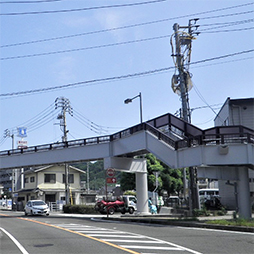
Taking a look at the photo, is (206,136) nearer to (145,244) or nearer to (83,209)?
(145,244)

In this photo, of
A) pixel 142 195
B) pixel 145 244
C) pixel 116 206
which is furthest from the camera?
pixel 116 206

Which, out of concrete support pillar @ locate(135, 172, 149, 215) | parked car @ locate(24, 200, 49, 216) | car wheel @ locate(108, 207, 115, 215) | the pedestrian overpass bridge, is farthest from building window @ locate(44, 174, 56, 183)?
concrete support pillar @ locate(135, 172, 149, 215)

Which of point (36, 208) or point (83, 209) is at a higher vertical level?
point (36, 208)

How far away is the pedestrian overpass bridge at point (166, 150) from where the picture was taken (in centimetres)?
2103

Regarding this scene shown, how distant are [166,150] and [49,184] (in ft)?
139

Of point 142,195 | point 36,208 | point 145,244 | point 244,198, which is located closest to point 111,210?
point 142,195

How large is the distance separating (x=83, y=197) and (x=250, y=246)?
184 feet

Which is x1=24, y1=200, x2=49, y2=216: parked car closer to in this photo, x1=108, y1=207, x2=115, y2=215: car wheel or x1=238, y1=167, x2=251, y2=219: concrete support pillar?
x1=108, y1=207, x2=115, y2=215: car wheel

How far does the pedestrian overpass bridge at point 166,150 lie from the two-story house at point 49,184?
969 inches

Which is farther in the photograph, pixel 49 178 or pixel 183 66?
pixel 49 178

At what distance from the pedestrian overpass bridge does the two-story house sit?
24609 mm

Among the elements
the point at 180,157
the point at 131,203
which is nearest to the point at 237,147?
the point at 180,157

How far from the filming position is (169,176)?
5634 centimetres

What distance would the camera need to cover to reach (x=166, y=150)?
2428 centimetres
